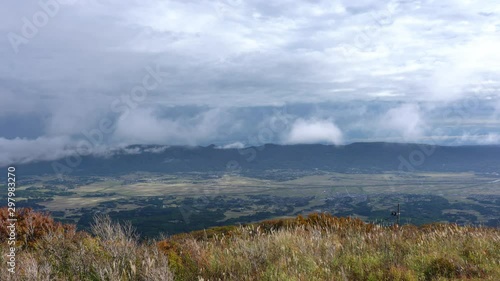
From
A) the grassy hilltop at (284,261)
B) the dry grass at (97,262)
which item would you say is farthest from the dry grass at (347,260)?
the dry grass at (97,262)

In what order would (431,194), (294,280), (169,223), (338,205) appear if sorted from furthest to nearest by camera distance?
(431,194), (338,205), (169,223), (294,280)

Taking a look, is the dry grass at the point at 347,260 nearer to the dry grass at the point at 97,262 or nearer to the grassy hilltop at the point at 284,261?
the grassy hilltop at the point at 284,261

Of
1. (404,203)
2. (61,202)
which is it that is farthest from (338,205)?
(61,202)

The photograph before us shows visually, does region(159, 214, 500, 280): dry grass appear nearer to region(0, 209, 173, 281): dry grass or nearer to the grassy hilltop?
the grassy hilltop

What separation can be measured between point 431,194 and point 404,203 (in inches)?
1479

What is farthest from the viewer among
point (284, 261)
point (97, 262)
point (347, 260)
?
point (347, 260)

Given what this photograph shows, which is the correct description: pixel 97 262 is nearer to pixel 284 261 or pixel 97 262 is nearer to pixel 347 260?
pixel 284 261

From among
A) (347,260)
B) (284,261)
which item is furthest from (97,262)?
(347,260)

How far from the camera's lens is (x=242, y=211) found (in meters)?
133

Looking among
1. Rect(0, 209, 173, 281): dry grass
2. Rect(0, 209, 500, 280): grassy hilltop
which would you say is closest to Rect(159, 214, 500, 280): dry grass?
Rect(0, 209, 500, 280): grassy hilltop

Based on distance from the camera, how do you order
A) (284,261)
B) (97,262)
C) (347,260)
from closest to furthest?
1. (284,261)
2. (97,262)
3. (347,260)

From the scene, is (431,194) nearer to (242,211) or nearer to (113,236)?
(242,211)

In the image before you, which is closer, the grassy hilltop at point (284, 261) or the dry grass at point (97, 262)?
the dry grass at point (97, 262)

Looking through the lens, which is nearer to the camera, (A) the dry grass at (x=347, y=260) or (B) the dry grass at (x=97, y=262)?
(B) the dry grass at (x=97, y=262)
